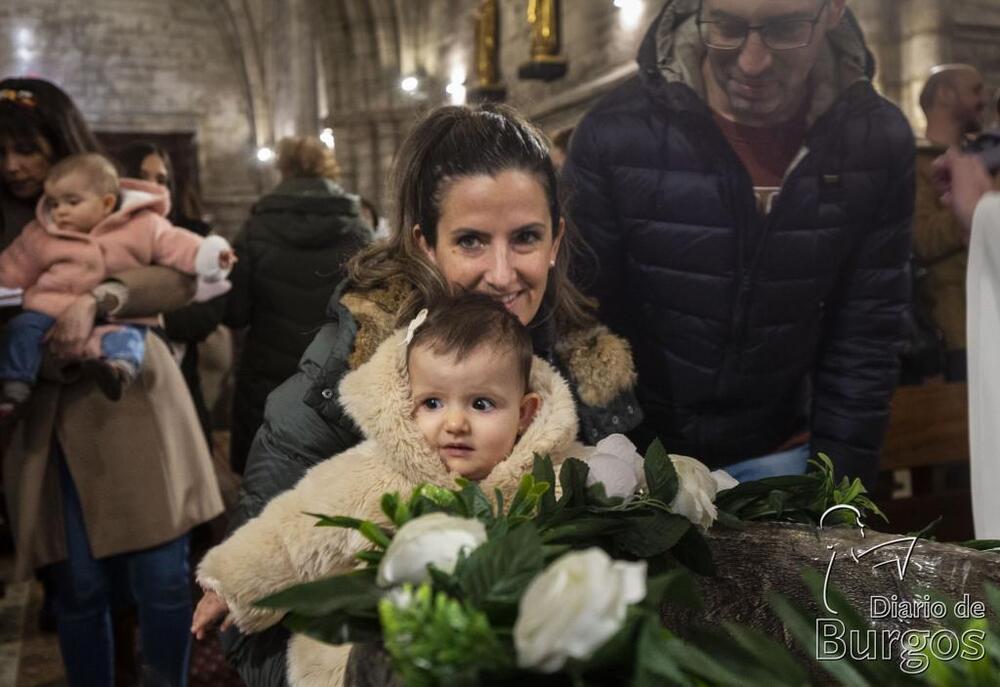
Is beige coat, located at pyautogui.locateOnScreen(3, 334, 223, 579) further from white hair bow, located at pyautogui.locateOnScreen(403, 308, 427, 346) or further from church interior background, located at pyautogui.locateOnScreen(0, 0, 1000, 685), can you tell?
white hair bow, located at pyautogui.locateOnScreen(403, 308, 427, 346)

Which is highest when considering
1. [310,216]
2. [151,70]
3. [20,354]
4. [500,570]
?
[151,70]

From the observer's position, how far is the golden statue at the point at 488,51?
6.47 metres

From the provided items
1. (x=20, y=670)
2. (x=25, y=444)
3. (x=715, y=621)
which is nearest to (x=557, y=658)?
(x=715, y=621)

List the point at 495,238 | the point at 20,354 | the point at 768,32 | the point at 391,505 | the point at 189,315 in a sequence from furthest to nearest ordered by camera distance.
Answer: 1. the point at 189,315
2. the point at 20,354
3. the point at 768,32
4. the point at 495,238
5. the point at 391,505

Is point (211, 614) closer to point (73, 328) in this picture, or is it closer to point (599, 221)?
point (599, 221)

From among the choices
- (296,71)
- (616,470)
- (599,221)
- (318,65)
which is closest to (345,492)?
(616,470)

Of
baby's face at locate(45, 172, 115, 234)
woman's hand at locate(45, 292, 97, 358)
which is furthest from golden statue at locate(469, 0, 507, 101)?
woman's hand at locate(45, 292, 97, 358)

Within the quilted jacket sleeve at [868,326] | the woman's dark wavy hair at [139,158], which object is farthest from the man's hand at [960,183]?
the woman's dark wavy hair at [139,158]

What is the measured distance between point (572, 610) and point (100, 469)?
184 cm

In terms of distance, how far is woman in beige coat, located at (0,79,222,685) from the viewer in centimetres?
208

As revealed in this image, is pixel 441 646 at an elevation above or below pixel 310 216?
below

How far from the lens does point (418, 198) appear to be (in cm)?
125

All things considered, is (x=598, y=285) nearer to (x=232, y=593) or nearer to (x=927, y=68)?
(x=232, y=593)

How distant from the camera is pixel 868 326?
1.80 m
